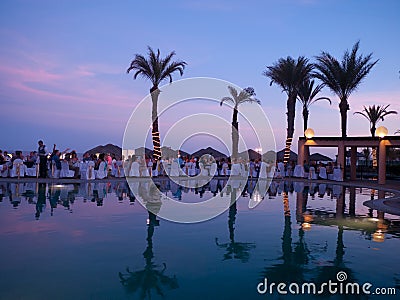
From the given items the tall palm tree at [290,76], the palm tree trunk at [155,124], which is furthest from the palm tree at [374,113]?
the palm tree trunk at [155,124]

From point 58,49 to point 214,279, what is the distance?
22.0 m

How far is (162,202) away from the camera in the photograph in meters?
12.0

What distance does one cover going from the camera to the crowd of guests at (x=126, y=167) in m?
19.7

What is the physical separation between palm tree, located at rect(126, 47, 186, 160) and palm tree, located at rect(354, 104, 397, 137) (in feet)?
66.1

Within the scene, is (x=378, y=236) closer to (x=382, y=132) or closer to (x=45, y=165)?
(x=382, y=132)

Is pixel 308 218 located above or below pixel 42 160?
below

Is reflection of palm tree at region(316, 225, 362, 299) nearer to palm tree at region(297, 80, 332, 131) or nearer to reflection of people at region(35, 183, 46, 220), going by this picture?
reflection of people at region(35, 183, 46, 220)

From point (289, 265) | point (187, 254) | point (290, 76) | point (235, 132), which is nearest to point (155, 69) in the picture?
point (235, 132)

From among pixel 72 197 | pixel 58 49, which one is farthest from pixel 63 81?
pixel 72 197

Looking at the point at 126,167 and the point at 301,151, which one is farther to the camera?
the point at 301,151

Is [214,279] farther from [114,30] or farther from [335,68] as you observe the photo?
[335,68]

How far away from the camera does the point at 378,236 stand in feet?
24.0

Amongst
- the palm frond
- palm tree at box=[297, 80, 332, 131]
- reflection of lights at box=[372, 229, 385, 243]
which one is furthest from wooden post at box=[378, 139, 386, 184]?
reflection of lights at box=[372, 229, 385, 243]

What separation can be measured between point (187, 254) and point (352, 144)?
20.2 meters
